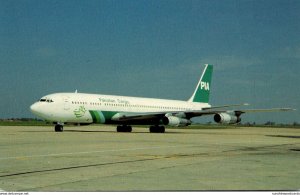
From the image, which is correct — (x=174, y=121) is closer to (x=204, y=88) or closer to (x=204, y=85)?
(x=204, y=88)

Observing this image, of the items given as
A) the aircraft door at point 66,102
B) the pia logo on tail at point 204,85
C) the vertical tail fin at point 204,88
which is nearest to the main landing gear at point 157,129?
the aircraft door at point 66,102

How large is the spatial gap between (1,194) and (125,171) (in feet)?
14.7

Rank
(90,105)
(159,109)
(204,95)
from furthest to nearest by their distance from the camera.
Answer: (204,95)
(159,109)
(90,105)

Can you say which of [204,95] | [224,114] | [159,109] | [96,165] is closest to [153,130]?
[159,109]

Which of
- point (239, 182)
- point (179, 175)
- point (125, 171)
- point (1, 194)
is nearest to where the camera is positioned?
point (1, 194)

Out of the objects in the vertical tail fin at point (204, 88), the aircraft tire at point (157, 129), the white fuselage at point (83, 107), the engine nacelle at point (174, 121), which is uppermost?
the vertical tail fin at point (204, 88)

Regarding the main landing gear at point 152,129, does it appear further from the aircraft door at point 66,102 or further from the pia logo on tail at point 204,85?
the pia logo on tail at point 204,85

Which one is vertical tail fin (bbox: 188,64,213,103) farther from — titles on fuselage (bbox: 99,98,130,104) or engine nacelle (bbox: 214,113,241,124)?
titles on fuselage (bbox: 99,98,130,104)

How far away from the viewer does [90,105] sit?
4259 centimetres

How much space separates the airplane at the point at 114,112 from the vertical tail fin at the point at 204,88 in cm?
622

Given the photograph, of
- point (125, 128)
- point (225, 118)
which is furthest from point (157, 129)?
point (225, 118)

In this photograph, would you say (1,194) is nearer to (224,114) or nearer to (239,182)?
(239,182)

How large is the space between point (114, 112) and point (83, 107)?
4041 mm

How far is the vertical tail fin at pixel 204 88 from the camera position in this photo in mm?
57125
